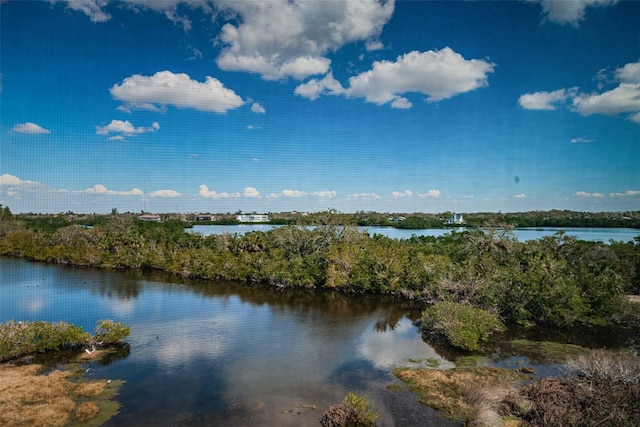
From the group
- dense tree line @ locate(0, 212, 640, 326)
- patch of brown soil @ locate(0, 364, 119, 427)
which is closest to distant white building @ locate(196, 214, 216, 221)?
dense tree line @ locate(0, 212, 640, 326)

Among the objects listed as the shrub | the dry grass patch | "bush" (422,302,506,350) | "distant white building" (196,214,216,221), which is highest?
"distant white building" (196,214,216,221)

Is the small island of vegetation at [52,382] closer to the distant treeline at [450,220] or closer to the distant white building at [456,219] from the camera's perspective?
the distant treeline at [450,220]

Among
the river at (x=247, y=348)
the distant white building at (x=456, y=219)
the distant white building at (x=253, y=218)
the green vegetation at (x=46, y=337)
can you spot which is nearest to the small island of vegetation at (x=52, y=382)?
the green vegetation at (x=46, y=337)

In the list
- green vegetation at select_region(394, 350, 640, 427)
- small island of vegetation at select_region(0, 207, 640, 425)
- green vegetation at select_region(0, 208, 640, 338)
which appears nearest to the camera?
green vegetation at select_region(394, 350, 640, 427)

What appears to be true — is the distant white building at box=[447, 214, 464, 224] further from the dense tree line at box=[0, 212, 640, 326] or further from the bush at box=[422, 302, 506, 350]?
the bush at box=[422, 302, 506, 350]

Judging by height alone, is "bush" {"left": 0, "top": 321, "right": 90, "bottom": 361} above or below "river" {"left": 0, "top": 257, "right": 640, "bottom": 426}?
above

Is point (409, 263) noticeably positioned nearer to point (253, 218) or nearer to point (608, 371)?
point (608, 371)
